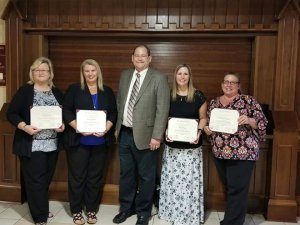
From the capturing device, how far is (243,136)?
104 inches

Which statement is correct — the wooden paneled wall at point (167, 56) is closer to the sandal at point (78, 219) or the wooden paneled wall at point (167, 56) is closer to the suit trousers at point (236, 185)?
the suit trousers at point (236, 185)

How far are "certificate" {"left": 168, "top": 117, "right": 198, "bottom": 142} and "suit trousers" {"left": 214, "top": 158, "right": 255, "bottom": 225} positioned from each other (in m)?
0.31

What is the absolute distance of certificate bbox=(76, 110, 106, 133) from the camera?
276 centimetres

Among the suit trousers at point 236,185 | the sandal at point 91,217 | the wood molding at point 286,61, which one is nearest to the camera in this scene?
the suit trousers at point 236,185

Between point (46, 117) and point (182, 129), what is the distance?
1098mm

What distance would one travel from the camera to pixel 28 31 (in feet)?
11.3

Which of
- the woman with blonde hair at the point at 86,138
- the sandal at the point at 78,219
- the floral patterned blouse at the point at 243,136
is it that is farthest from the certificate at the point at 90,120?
the floral patterned blouse at the point at 243,136

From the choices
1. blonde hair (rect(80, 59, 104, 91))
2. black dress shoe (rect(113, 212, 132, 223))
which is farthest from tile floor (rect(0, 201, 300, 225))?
blonde hair (rect(80, 59, 104, 91))

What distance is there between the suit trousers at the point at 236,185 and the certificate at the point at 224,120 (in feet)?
0.89

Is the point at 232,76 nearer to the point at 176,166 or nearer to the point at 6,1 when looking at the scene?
the point at 176,166

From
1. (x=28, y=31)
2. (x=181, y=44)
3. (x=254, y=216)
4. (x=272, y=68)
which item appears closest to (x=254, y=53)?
(x=272, y=68)

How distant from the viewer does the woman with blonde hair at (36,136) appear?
2717 mm

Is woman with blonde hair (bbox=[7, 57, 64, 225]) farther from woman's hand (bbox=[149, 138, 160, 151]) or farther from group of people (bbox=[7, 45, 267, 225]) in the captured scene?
woman's hand (bbox=[149, 138, 160, 151])

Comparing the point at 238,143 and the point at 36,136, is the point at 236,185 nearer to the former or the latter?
the point at 238,143
